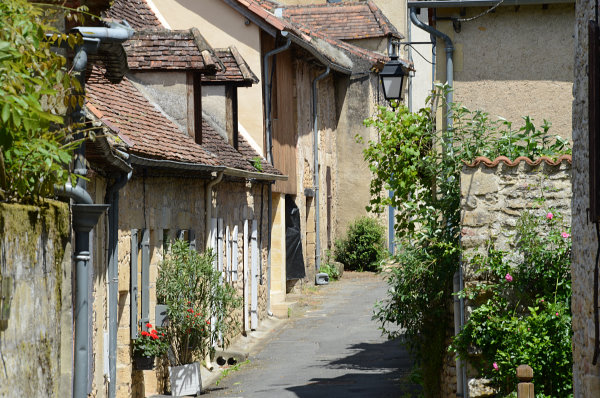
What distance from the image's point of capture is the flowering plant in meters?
11.0

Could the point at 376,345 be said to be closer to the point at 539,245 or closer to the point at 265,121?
the point at 265,121

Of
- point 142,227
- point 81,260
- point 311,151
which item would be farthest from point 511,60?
point 311,151

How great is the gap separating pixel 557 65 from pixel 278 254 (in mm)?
10727

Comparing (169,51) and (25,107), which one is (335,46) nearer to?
(169,51)

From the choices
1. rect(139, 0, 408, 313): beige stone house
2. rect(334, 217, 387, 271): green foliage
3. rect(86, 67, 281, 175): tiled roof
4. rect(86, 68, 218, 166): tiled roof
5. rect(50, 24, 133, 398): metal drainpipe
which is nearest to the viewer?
rect(50, 24, 133, 398): metal drainpipe

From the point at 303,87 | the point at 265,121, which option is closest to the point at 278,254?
the point at 265,121

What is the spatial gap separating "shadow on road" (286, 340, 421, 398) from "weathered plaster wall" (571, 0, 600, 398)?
15.7 ft

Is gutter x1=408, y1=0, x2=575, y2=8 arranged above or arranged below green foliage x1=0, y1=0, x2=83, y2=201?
above

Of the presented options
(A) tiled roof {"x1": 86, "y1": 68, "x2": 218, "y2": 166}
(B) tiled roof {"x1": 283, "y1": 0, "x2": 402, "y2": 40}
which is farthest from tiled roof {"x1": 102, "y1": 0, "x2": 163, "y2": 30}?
(B) tiled roof {"x1": 283, "y1": 0, "x2": 402, "y2": 40}

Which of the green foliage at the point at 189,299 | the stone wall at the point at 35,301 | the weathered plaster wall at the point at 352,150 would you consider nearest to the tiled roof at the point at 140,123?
the green foliage at the point at 189,299

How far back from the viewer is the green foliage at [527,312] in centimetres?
838

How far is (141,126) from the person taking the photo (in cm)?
1213

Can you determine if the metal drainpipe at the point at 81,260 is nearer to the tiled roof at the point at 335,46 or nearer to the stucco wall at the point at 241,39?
the stucco wall at the point at 241,39

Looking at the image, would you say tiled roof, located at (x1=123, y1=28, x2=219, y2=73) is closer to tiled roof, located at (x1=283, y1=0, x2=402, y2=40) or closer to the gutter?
the gutter
